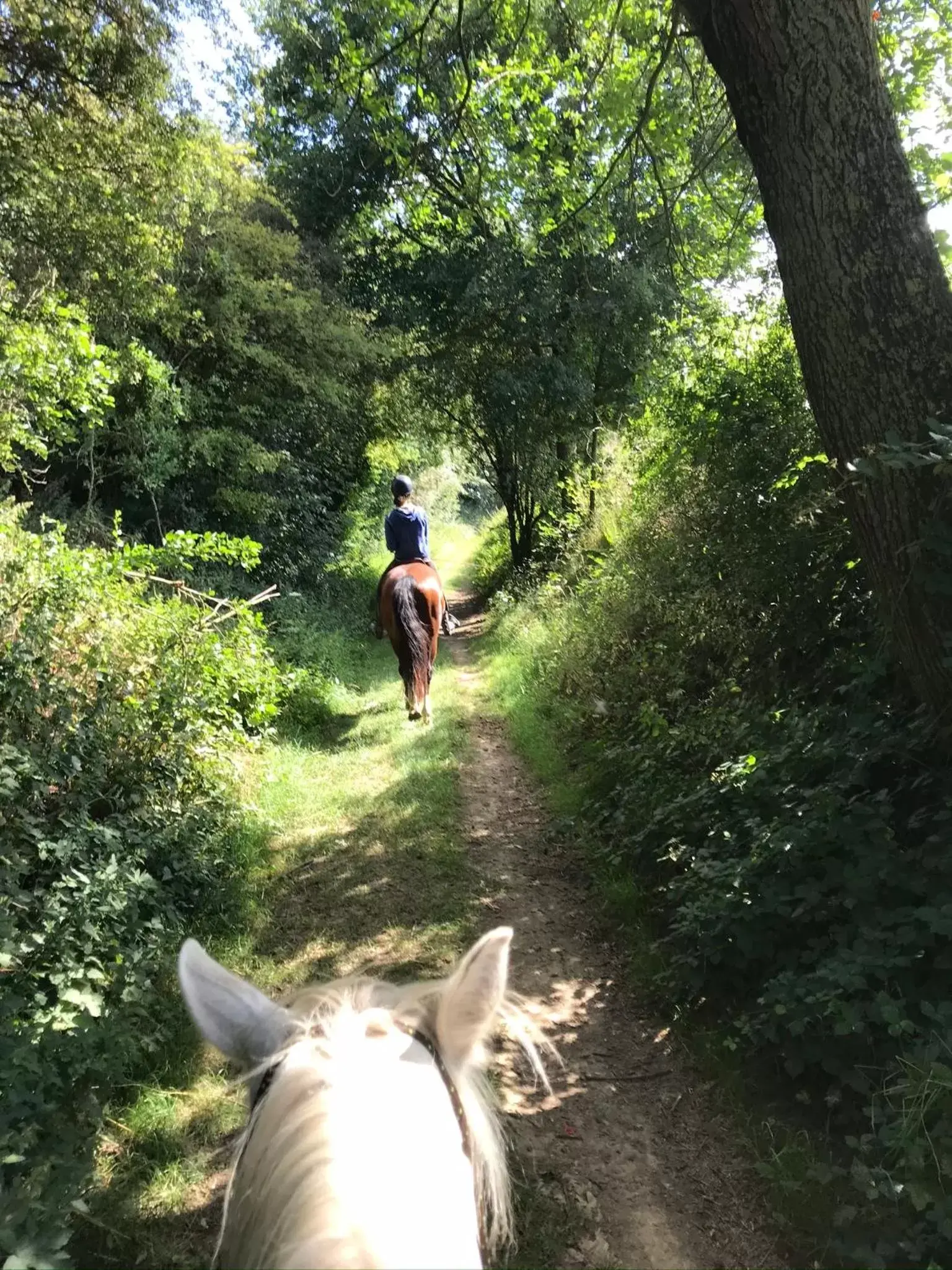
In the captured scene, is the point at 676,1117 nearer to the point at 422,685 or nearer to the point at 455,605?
the point at 422,685

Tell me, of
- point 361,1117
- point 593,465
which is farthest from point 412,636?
point 593,465

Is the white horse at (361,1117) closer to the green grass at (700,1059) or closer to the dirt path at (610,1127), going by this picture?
the dirt path at (610,1127)

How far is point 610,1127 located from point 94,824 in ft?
9.17

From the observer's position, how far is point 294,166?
39.8ft

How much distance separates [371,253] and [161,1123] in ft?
43.3

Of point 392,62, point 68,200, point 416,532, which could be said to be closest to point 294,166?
point 392,62

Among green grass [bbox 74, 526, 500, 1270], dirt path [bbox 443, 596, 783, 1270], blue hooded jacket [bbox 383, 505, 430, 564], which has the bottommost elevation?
dirt path [bbox 443, 596, 783, 1270]

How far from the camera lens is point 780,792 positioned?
343 cm

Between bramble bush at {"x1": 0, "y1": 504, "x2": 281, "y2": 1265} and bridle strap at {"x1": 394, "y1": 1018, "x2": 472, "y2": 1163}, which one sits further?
bramble bush at {"x1": 0, "y1": 504, "x2": 281, "y2": 1265}

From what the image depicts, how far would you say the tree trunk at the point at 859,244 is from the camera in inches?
104

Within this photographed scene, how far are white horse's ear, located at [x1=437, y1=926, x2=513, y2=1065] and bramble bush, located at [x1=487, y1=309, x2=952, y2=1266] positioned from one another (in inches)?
66.9

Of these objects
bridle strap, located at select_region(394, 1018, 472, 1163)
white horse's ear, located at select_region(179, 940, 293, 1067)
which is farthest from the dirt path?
white horse's ear, located at select_region(179, 940, 293, 1067)

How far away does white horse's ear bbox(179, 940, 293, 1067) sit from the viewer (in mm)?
1265

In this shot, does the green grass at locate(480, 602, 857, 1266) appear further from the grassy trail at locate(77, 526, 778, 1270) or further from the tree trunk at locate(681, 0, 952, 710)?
the tree trunk at locate(681, 0, 952, 710)
